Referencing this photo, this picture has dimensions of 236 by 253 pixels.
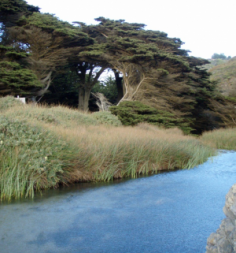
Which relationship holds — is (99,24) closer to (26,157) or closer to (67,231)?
(26,157)

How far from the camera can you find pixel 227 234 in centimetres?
261

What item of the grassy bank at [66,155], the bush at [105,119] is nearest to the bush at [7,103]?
the grassy bank at [66,155]

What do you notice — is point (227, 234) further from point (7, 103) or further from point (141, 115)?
point (141, 115)

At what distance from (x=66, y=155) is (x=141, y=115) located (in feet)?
36.4

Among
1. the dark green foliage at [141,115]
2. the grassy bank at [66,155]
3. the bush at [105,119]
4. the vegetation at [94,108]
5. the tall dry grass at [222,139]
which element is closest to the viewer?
the grassy bank at [66,155]

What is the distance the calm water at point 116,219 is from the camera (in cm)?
461

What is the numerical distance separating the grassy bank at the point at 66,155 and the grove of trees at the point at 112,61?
814 centimetres

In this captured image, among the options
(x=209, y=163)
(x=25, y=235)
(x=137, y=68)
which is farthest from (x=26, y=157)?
(x=137, y=68)

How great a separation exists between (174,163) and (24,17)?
1567cm

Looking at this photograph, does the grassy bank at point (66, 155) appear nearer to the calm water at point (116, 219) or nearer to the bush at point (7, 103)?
the calm water at point (116, 219)

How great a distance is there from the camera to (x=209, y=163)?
11.6m

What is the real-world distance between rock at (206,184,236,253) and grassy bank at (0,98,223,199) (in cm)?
466

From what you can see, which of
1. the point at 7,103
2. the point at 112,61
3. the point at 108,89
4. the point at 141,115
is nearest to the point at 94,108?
the point at 108,89

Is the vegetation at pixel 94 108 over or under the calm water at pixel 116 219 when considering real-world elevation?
over
